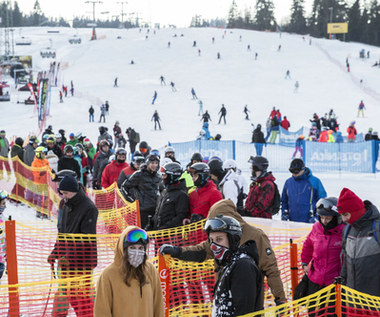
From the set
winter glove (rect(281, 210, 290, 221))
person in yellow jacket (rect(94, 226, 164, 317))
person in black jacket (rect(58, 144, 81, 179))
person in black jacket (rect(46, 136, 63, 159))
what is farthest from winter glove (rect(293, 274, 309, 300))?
person in black jacket (rect(46, 136, 63, 159))

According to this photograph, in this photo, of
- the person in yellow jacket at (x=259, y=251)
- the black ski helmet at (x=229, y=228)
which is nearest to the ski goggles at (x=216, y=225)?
the black ski helmet at (x=229, y=228)

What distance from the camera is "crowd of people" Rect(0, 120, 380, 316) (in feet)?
11.4

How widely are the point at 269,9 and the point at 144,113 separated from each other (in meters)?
100

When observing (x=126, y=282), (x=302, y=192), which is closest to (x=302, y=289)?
(x=126, y=282)

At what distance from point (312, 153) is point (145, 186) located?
11474 millimetres

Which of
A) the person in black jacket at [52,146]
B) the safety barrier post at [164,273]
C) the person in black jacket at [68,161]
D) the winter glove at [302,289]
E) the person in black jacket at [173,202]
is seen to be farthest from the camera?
the person in black jacket at [52,146]

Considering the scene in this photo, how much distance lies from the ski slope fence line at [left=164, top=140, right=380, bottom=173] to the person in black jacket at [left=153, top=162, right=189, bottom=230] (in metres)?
11.8

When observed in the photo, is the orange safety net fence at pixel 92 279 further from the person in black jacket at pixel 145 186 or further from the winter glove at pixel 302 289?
the person in black jacket at pixel 145 186

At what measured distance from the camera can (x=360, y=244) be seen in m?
4.61

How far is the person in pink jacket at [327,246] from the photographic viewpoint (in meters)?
4.98

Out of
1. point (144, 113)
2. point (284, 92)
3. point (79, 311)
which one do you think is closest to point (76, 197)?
point (79, 311)

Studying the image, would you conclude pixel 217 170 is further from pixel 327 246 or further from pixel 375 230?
pixel 375 230

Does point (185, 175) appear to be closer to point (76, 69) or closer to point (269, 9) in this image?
point (76, 69)

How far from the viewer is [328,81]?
2218 inches
